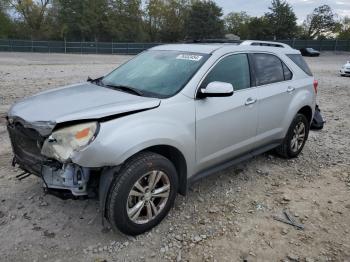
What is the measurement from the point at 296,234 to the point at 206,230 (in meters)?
0.91

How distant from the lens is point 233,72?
4.20m

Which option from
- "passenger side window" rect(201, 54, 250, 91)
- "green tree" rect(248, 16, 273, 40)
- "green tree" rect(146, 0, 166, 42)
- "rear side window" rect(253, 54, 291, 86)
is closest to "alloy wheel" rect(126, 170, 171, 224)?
"passenger side window" rect(201, 54, 250, 91)

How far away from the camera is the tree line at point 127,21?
5816cm

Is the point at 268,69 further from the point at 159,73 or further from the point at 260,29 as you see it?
the point at 260,29

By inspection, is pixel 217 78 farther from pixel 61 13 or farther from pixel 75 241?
pixel 61 13

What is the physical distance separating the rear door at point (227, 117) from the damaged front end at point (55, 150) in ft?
3.99

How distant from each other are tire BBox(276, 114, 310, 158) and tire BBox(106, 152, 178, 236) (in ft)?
7.73

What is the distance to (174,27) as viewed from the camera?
218 ft

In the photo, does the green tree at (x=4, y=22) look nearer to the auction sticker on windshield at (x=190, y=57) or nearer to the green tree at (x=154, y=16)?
the green tree at (x=154, y=16)

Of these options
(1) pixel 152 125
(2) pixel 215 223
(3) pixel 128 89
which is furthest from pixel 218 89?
(2) pixel 215 223

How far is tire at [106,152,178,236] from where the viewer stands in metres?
3.13

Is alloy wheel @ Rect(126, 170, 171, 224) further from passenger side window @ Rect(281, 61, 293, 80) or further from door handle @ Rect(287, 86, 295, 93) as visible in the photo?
passenger side window @ Rect(281, 61, 293, 80)

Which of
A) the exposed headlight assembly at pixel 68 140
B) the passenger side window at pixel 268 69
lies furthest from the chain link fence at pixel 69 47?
the exposed headlight assembly at pixel 68 140

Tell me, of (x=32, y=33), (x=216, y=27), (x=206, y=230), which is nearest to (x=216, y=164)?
(x=206, y=230)
